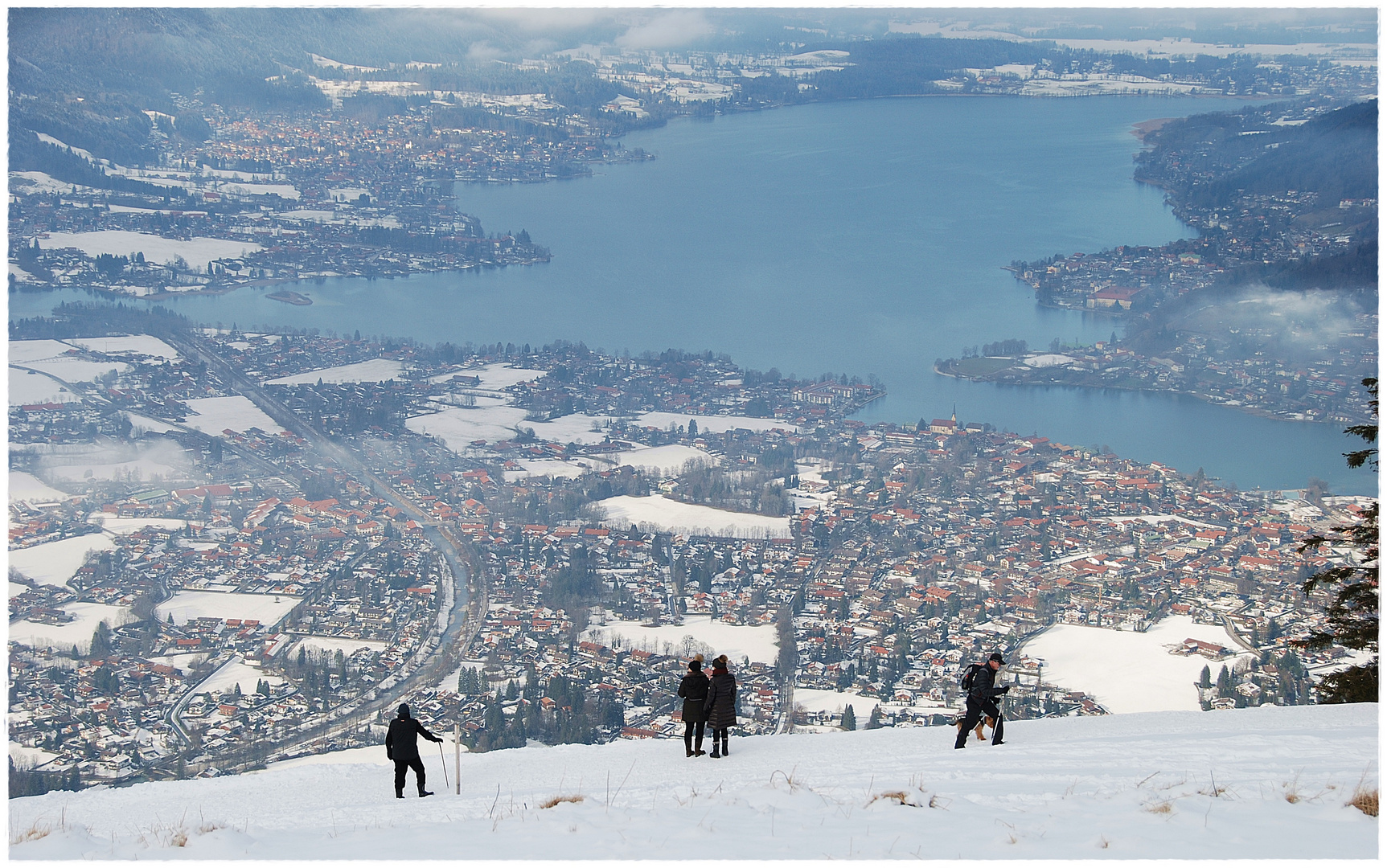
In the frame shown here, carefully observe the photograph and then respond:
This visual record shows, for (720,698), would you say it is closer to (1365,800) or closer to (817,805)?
(817,805)

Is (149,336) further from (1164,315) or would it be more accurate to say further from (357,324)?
(1164,315)

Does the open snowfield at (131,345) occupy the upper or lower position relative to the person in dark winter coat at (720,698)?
lower

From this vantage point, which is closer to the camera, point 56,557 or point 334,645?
point 334,645

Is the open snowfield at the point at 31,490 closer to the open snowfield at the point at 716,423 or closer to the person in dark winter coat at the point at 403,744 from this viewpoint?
the open snowfield at the point at 716,423

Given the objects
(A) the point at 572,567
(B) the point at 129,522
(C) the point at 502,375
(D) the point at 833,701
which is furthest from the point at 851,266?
(D) the point at 833,701

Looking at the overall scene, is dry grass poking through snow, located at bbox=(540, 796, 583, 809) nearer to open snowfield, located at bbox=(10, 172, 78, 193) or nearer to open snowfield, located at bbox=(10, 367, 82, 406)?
open snowfield, located at bbox=(10, 367, 82, 406)

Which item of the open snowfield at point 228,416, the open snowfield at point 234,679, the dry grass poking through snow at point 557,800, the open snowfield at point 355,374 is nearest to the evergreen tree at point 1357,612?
the dry grass poking through snow at point 557,800
